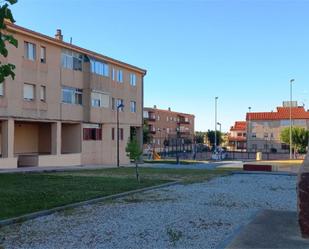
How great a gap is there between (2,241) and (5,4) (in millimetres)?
5007

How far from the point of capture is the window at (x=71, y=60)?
39.2 m

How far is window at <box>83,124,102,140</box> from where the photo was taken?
42.9 metres

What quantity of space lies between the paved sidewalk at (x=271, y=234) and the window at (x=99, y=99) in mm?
33766

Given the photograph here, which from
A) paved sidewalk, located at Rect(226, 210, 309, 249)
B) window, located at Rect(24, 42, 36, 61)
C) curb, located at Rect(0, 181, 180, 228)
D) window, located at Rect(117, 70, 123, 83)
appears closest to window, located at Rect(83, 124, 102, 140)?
window, located at Rect(117, 70, 123, 83)

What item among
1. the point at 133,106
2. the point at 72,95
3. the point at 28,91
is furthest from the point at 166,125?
the point at 28,91

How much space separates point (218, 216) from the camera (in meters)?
11.5

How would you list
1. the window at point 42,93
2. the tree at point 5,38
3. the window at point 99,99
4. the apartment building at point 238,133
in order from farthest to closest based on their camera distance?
the apartment building at point 238,133 < the window at point 99,99 < the window at point 42,93 < the tree at point 5,38

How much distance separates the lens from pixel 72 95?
40.4 meters

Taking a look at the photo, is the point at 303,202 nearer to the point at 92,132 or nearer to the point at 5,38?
the point at 5,38

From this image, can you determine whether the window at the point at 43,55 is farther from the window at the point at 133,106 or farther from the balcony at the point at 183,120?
the balcony at the point at 183,120

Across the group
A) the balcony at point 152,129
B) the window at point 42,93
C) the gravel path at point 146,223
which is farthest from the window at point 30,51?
the balcony at point 152,129

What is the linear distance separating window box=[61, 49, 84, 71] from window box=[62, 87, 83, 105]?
6.19 feet

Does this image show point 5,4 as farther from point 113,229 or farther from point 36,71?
point 36,71

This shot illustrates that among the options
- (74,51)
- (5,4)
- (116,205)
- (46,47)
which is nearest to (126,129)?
(74,51)
